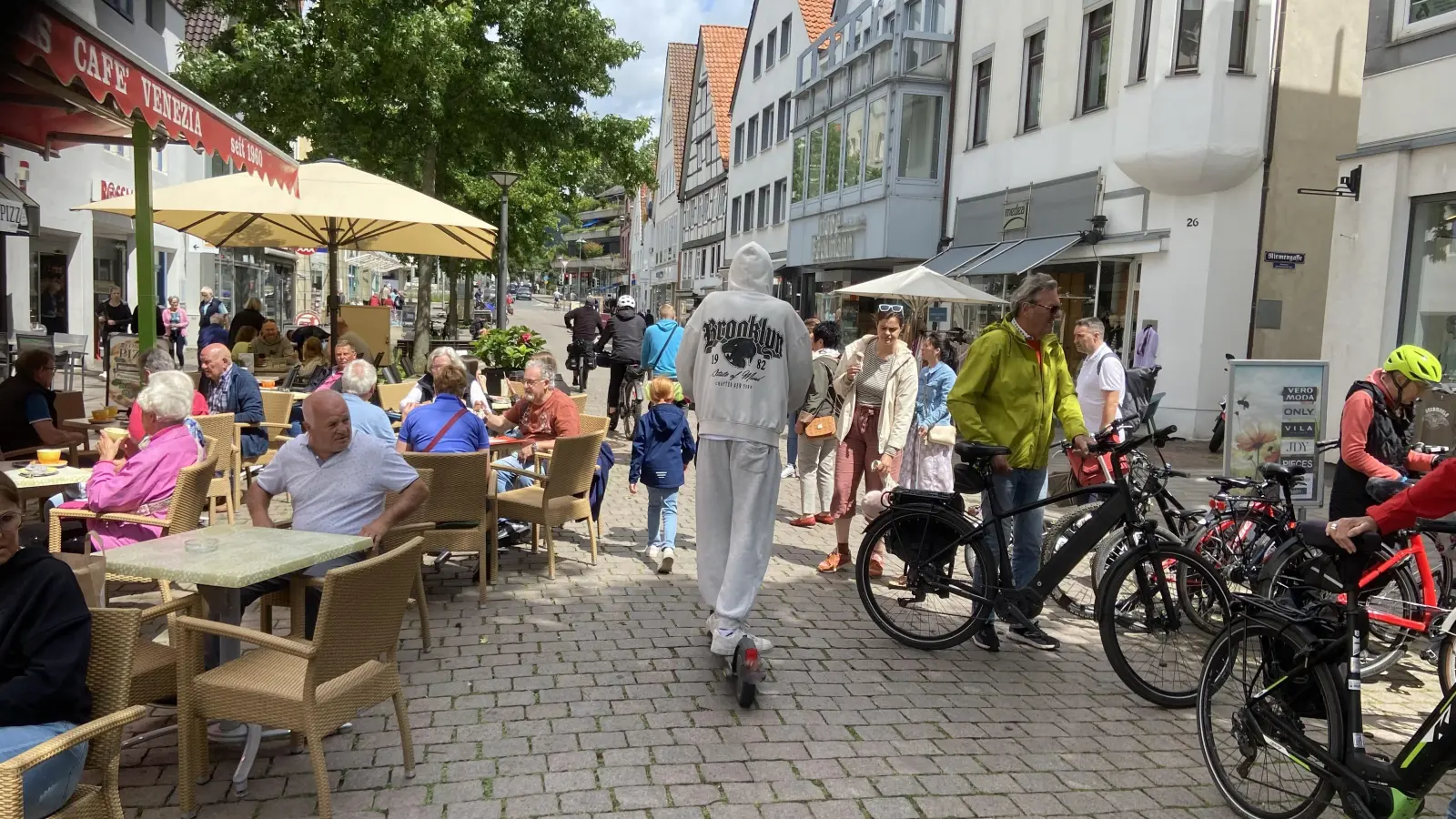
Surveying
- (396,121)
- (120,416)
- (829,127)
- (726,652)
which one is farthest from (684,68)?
(726,652)

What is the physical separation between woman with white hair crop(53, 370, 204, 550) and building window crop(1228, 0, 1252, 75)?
560 inches

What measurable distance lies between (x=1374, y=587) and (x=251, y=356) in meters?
10.8

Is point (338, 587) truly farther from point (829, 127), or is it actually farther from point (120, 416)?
point (829, 127)

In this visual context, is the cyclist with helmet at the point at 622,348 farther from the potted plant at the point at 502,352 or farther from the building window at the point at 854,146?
the building window at the point at 854,146

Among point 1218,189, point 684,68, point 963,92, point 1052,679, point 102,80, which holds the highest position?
point 684,68

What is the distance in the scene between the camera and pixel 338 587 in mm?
3201

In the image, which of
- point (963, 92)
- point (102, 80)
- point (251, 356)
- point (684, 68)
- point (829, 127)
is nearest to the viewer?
point (102, 80)

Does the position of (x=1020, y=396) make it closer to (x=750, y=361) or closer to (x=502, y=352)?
(x=750, y=361)

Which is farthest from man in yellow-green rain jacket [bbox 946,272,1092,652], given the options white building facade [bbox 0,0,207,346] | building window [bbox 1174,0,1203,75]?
white building facade [bbox 0,0,207,346]

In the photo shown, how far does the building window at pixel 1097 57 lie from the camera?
54.1ft

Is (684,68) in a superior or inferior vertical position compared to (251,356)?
superior

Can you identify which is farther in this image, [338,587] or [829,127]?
[829,127]

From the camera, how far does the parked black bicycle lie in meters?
4.78

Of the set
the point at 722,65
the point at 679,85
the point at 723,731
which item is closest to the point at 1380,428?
the point at 723,731
